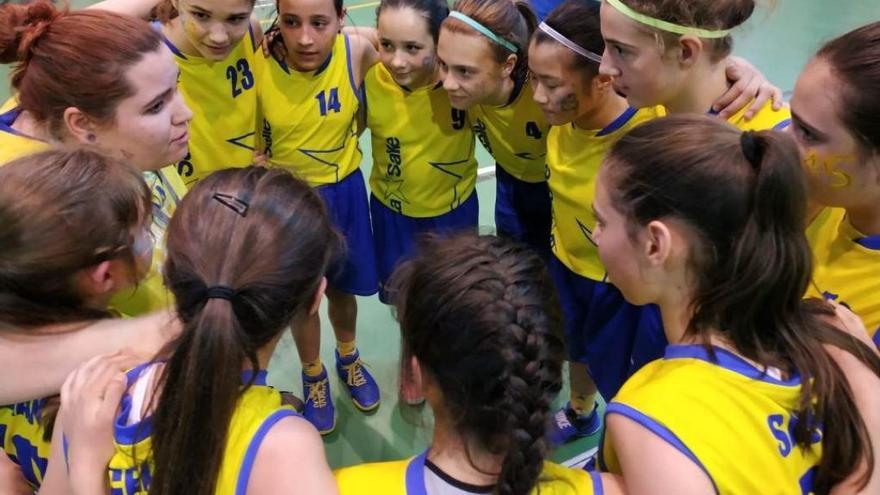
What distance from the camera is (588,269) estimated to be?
1886 millimetres

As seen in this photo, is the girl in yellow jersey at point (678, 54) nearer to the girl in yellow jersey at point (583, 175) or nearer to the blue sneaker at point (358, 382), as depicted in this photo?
the girl in yellow jersey at point (583, 175)

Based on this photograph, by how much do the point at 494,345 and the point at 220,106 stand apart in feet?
4.47

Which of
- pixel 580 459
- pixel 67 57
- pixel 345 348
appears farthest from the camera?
pixel 345 348

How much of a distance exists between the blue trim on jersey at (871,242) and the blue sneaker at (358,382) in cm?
158

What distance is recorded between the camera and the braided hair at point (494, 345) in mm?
931

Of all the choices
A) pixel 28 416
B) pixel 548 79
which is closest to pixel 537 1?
pixel 548 79

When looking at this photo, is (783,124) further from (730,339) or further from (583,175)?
(730,339)

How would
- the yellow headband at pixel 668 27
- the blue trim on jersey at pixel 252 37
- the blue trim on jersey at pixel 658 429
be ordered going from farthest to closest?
the blue trim on jersey at pixel 252 37 < the yellow headband at pixel 668 27 < the blue trim on jersey at pixel 658 429

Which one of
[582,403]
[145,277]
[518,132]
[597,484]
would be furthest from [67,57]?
[582,403]

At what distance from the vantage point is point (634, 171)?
3.74ft

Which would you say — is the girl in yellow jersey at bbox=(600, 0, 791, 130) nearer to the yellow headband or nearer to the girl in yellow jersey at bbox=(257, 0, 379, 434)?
the yellow headband

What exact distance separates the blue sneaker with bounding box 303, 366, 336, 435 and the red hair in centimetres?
116

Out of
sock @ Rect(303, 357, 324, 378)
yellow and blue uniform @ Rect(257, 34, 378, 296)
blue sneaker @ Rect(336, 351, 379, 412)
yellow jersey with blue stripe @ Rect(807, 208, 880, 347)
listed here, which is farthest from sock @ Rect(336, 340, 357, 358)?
yellow jersey with blue stripe @ Rect(807, 208, 880, 347)

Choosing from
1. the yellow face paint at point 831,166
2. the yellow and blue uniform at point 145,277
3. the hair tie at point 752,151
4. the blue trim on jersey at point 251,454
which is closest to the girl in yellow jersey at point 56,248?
the yellow and blue uniform at point 145,277
